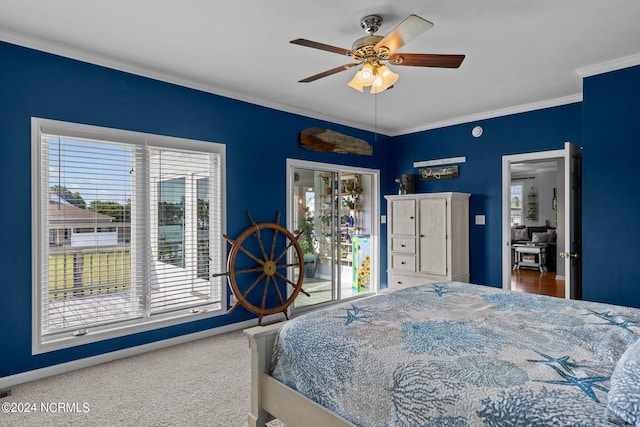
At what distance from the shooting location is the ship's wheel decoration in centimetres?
383

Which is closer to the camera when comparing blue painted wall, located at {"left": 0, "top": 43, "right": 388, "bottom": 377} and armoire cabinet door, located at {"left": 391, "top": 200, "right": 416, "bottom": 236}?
blue painted wall, located at {"left": 0, "top": 43, "right": 388, "bottom": 377}

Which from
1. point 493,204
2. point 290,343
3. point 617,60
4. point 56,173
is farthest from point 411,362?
point 493,204

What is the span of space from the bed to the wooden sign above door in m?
2.77

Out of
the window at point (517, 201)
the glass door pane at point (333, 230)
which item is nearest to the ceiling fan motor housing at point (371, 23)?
the glass door pane at point (333, 230)

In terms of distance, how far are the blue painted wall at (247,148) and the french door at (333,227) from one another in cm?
31

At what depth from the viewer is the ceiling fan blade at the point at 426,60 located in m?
2.25

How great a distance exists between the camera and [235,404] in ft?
7.84

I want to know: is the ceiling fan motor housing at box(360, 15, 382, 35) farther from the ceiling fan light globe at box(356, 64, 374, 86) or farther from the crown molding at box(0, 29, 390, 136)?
the crown molding at box(0, 29, 390, 136)

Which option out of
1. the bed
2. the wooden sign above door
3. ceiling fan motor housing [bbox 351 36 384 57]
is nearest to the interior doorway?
the wooden sign above door

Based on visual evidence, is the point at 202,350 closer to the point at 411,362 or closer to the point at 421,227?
the point at 411,362

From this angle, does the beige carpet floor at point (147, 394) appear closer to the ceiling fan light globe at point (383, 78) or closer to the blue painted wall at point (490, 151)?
the ceiling fan light globe at point (383, 78)

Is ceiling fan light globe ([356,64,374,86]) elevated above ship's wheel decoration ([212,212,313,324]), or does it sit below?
above

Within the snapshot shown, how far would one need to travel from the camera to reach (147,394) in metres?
2.51

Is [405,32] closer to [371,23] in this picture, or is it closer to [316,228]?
[371,23]
